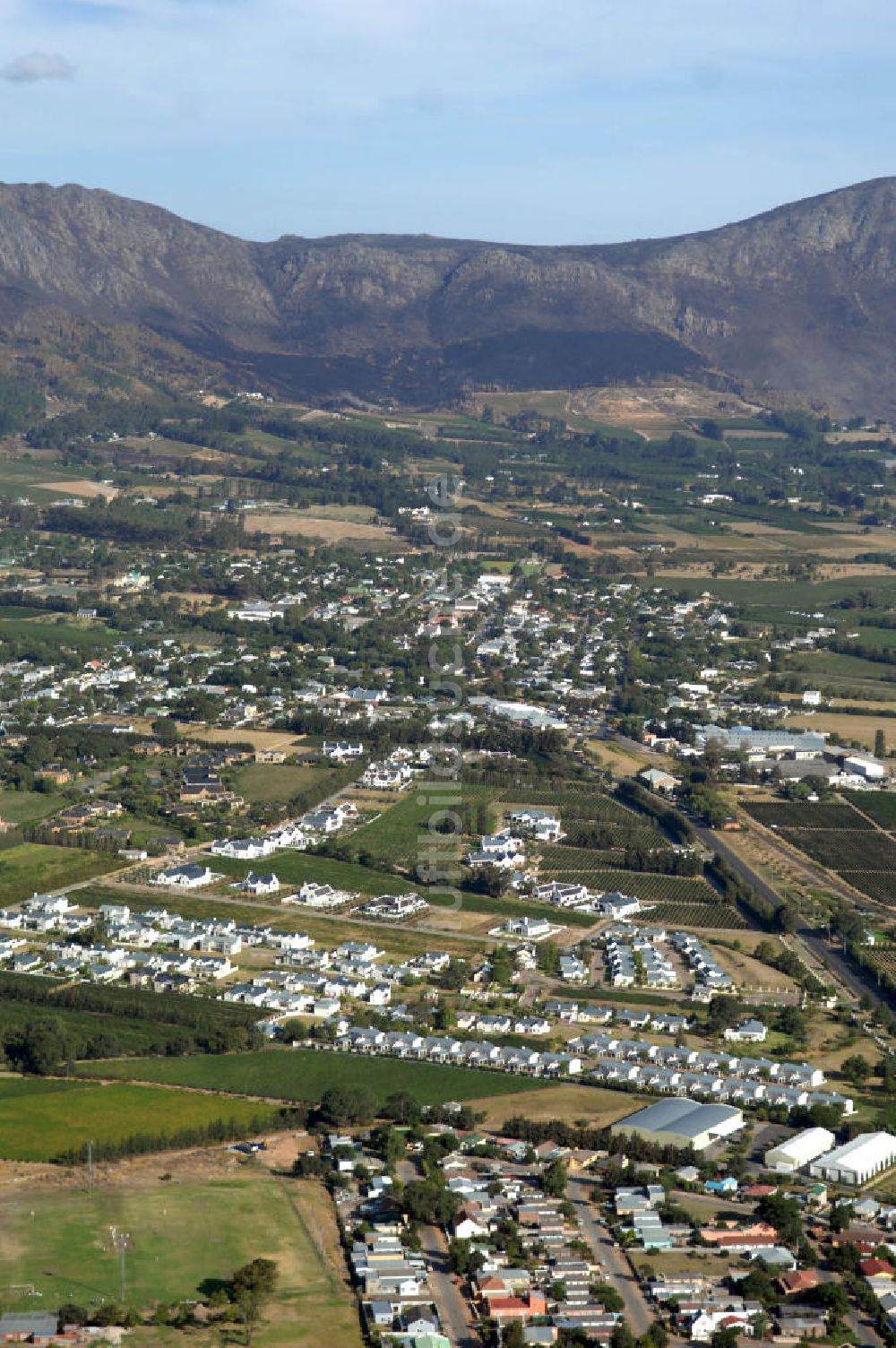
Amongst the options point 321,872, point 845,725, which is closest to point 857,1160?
point 321,872

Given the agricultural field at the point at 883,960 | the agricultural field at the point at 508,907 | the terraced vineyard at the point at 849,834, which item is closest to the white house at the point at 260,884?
the agricultural field at the point at 508,907

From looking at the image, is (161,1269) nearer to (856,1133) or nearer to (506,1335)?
(506,1335)

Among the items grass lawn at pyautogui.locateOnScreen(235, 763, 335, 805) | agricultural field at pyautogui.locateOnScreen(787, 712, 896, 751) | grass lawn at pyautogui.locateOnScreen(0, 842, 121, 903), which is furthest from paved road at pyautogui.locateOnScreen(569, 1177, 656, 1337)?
agricultural field at pyautogui.locateOnScreen(787, 712, 896, 751)

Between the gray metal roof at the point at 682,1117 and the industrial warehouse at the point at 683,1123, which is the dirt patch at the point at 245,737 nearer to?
the gray metal roof at the point at 682,1117

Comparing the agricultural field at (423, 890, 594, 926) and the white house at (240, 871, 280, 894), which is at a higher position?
the white house at (240, 871, 280, 894)

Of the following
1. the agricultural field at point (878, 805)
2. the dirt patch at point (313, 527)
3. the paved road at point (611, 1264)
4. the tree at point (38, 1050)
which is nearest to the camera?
the paved road at point (611, 1264)

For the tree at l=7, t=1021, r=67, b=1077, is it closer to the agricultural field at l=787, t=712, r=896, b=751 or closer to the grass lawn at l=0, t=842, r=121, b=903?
the grass lawn at l=0, t=842, r=121, b=903
